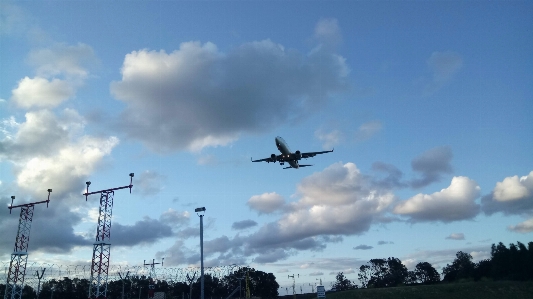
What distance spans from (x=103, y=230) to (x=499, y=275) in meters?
136

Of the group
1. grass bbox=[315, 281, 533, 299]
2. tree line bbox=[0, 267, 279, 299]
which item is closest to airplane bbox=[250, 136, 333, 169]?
grass bbox=[315, 281, 533, 299]

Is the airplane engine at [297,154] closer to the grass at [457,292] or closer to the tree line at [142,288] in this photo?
the grass at [457,292]

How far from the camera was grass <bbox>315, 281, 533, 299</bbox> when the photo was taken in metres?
103

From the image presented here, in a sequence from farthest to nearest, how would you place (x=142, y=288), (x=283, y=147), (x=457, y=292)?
(x=142, y=288), (x=457, y=292), (x=283, y=147)

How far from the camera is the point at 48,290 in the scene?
168 meters

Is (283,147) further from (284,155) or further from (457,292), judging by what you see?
(457,292)

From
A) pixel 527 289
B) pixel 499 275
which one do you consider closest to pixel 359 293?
pixel 527 289

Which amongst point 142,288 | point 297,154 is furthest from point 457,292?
point 142,288

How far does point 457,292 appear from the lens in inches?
4163

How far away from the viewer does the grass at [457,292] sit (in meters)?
103

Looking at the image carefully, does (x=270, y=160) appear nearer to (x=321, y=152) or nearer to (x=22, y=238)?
(x=321, y=152)

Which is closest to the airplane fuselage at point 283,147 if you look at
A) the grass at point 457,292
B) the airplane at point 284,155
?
the airplane at point 284,155

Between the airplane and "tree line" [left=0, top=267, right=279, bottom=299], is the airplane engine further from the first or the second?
"tree line" [left=0, top=267, right=279, bottom=299]

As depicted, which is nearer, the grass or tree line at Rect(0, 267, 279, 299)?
the grass
